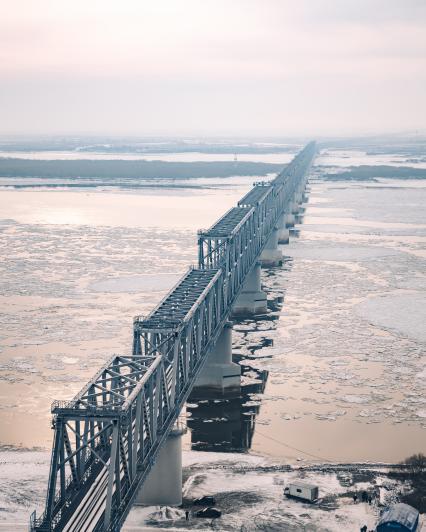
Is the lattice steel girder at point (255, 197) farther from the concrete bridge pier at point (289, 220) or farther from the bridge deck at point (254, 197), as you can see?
the concrete bridge pier at point (289, 220)

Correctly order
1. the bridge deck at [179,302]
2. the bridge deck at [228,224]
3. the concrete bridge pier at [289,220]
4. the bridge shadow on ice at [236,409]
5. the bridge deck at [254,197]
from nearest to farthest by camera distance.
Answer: the bridge deck at [179,302], the bridge shadow on ice at [236,409], the bridge deck at [228,224], the bridge deck at [254,197], the concrete bridge pier at [289,220]

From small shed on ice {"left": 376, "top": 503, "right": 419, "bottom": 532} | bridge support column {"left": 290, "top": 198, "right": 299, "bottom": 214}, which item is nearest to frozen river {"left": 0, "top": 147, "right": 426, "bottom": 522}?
small shed on ice {"left": 376, "top": 503, "right": 419, "bottom": 532}

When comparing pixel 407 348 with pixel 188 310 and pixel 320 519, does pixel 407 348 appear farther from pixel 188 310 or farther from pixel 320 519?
pixel 320 519

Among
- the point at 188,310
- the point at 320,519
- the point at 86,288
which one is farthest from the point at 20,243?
the point at 320,519

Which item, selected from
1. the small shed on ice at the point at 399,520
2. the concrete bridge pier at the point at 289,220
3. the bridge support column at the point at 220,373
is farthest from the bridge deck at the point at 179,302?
the concrete bridge pier at the point at 289,220

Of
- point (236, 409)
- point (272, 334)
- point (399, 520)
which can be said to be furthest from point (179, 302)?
point (272, 334)

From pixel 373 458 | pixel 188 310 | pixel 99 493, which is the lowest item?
pixel 373 458
